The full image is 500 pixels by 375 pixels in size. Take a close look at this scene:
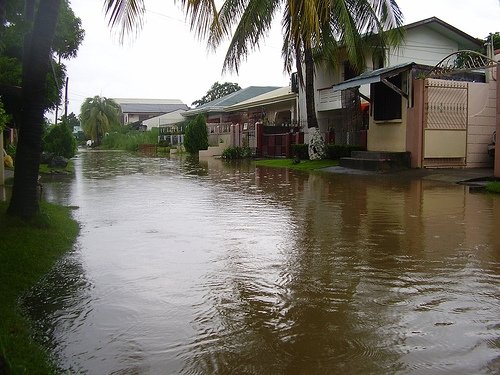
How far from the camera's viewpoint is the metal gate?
56.0ft

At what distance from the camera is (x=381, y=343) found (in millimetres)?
3803

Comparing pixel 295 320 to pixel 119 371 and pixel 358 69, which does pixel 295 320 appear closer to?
pixel 119 371

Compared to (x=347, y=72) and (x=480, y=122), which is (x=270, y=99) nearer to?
(x=347, y=72)

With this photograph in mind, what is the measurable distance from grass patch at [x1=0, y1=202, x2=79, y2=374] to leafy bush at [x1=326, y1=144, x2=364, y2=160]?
15061 mm

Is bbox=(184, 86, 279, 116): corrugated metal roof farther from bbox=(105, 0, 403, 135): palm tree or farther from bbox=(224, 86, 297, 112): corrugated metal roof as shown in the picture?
bbox=(105, 0, 403, 135): palm tree

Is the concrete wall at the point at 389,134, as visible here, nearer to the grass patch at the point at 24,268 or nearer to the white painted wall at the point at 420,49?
the white painted wall at the point at 420,49

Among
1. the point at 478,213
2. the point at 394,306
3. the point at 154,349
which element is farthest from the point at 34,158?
the point at 478,213

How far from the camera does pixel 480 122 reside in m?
17.7

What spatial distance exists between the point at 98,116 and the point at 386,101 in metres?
58.4

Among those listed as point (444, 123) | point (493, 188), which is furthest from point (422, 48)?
point (493, 188)

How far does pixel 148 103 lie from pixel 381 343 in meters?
94.0

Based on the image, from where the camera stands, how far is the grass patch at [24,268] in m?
3.43

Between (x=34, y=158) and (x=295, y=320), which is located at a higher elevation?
(x=34, y=158)

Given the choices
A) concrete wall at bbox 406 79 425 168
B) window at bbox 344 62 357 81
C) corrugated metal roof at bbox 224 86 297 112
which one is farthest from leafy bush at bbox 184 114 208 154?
concrete wall at bbox 406 79 425 168
